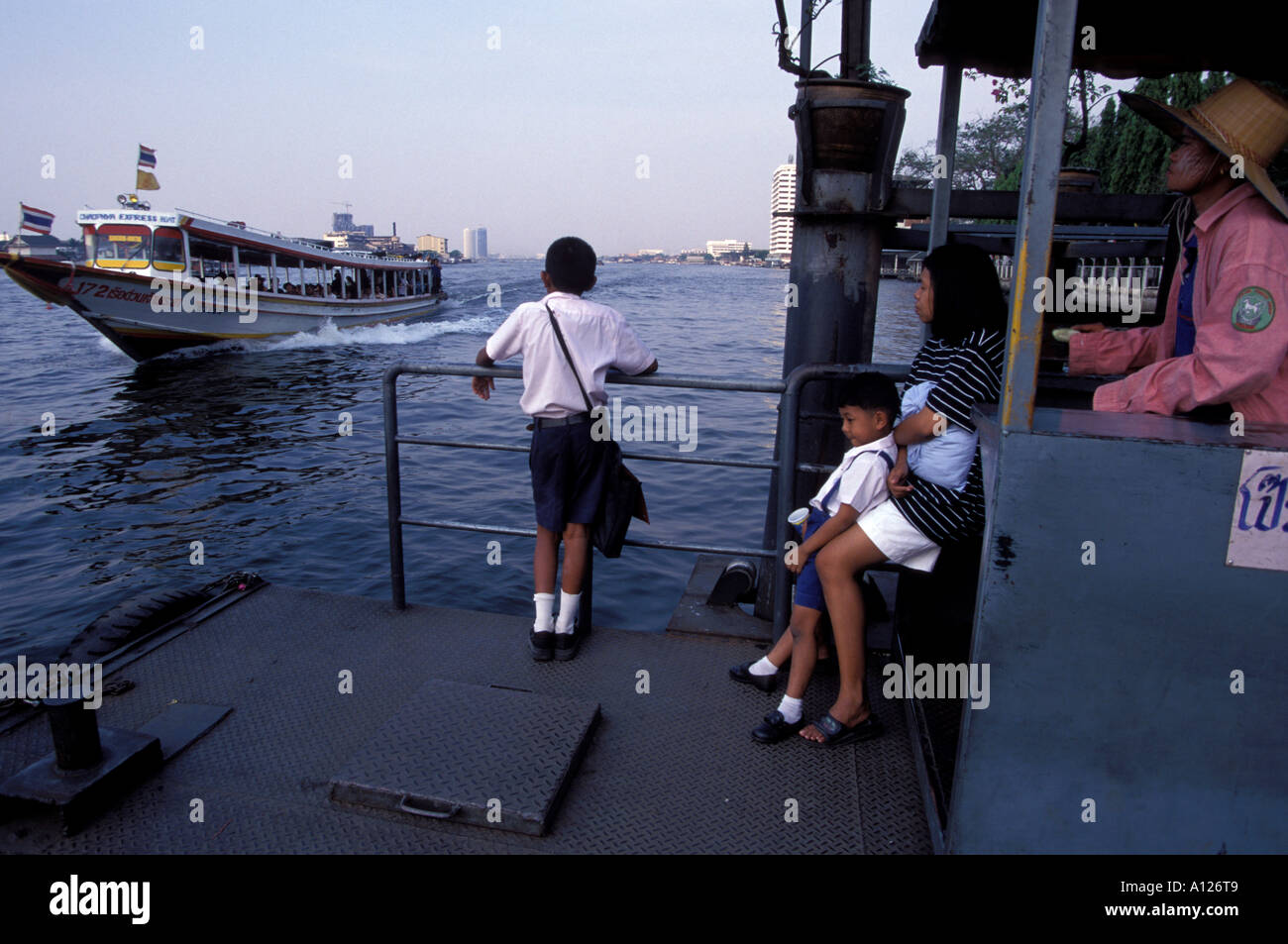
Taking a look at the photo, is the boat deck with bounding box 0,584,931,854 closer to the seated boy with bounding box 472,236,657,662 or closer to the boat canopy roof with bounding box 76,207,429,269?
the seated boy with bounding box 472,236,657,662

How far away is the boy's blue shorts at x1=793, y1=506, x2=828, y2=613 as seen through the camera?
3.20 metres

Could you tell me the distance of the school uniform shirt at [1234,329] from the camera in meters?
2.07

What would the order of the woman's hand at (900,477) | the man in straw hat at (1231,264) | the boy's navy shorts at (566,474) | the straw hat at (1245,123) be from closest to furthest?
the man in straw hat at (1231,264)
the straw hat at (1245,123)
the woman's hand at (900,477)
the boy's navy shorts at (566,474)

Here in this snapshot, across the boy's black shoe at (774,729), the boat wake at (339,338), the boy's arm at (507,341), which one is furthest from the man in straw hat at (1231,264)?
the boat wake at (339,338)

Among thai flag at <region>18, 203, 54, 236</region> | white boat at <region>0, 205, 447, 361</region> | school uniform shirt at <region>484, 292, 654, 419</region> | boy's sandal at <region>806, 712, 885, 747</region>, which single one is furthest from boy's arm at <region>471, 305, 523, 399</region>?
white boat at <region>0, 205, 447, 361</region>

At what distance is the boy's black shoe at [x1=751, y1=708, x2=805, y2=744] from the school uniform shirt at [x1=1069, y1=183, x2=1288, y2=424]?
1.57 meters

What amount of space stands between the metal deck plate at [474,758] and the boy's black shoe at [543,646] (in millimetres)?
459

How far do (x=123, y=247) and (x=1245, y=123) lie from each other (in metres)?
25.8

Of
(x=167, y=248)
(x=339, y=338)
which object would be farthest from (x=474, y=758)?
(x=339, y=338)

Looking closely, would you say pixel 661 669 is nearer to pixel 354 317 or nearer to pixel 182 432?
pixel 182 432

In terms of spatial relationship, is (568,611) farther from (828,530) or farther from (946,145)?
(946,145)

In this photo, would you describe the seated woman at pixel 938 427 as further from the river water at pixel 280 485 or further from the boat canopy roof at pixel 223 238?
the boat canopy roof at pixel 223 238

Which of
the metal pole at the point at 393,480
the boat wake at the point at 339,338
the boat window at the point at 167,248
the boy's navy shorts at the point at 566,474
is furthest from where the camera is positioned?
the boat wake at the point at 339,338
